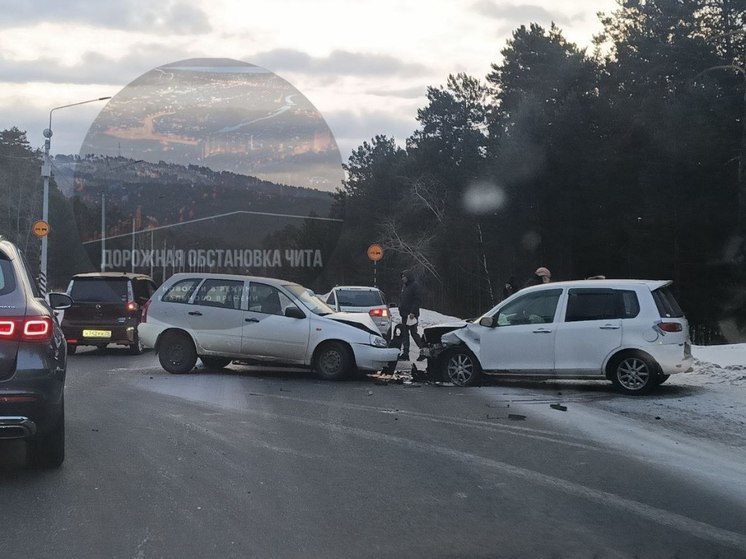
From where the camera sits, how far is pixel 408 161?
5778 cm

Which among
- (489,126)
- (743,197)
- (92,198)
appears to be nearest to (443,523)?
(743,197)

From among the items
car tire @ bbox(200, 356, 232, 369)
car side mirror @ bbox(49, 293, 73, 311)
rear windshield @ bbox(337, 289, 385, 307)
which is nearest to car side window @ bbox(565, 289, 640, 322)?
car tire @ bbox(200, 356, 232, 369)

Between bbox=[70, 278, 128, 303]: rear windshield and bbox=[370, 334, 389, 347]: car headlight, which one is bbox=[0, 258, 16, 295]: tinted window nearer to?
bbox=[370, 334, 389, 347]: car headlight

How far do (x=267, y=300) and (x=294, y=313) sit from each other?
0.59 meters

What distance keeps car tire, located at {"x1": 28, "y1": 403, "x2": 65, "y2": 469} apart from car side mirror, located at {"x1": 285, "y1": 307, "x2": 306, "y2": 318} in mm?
7473

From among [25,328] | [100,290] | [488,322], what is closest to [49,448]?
[25,328]

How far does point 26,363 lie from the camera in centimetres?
642

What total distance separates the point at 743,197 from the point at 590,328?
1879 centimetres

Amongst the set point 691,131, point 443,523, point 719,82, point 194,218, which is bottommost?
point 443,523

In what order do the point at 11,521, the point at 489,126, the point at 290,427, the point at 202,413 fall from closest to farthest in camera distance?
the point at 11,521 → the point at 290,427 → the point at 202,413 → the point at 489,126

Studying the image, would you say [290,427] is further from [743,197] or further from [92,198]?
[92,198]

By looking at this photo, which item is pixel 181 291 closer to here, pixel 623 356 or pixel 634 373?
pixel 623 356

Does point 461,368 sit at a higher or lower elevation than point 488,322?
lower

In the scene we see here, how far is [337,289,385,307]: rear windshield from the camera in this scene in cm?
2364
